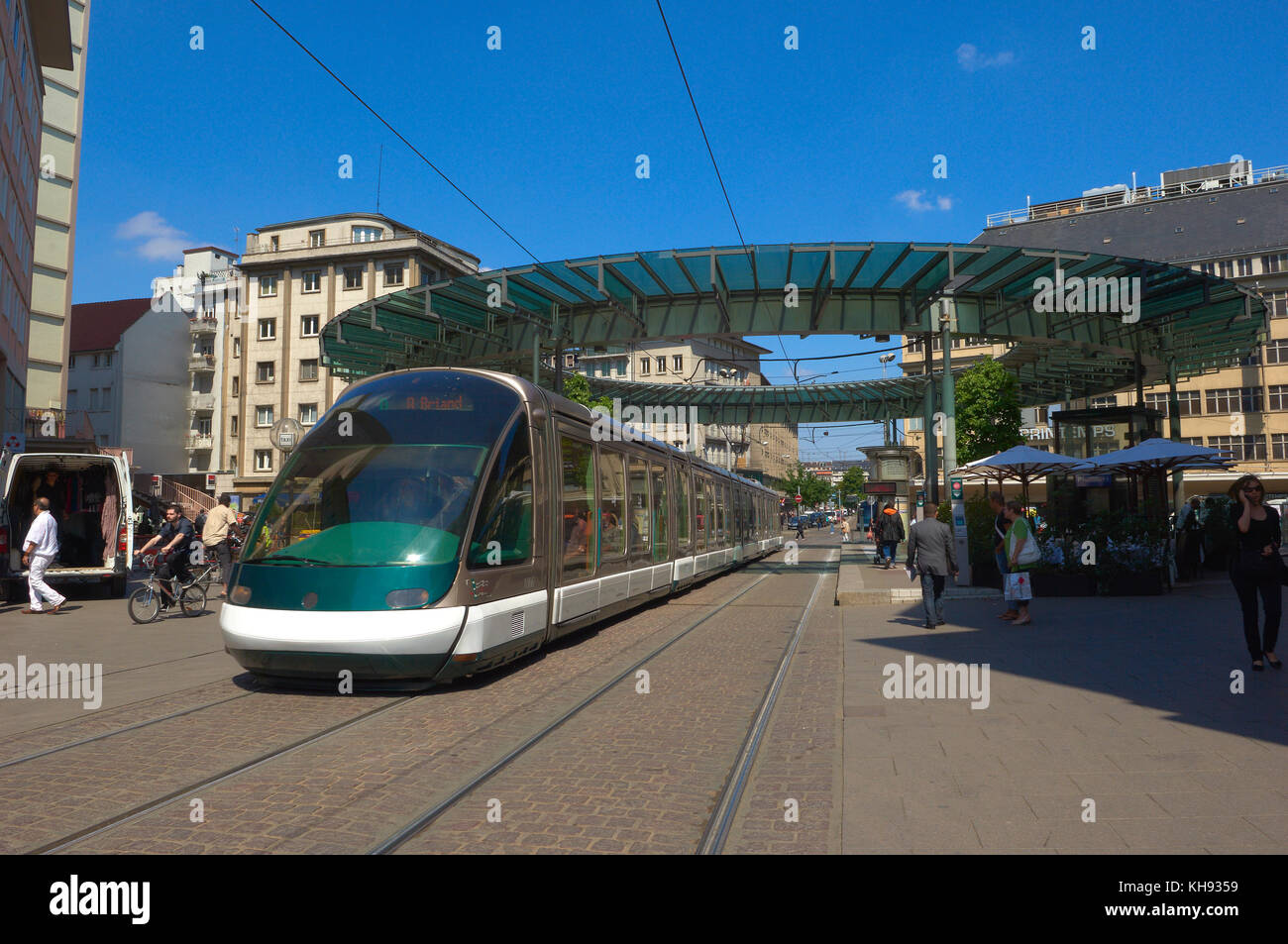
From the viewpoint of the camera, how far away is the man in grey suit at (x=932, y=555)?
12125 mm

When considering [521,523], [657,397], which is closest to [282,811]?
[521,523]

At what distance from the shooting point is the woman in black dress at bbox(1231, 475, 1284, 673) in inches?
319

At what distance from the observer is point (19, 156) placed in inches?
1081

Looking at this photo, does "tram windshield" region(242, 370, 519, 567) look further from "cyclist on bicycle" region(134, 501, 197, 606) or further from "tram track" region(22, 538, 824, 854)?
"cyclist on bicycle" region(134, 501, 197, 606)

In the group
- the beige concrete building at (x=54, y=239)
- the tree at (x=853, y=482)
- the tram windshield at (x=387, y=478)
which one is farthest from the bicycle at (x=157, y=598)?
the tree at (x=853, y=482)

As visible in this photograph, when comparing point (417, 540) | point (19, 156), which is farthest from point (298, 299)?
point (417, 540)

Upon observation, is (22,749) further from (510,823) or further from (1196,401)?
(1196,401)

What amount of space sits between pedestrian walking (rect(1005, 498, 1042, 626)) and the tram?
576 cm

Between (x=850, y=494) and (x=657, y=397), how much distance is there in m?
78.8

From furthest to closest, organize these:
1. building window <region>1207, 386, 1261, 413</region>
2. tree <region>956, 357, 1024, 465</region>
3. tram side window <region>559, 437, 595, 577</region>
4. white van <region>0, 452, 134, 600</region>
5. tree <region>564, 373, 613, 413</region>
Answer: building window <region>1207, 386, 1261, 413</region> → tree <region>956, 357, 1024, 465</region> → tree <region>564, 373, 613, 413</region> → white van <region>0, 452, 134, 600</region> → tram side window <region>559, 437, 595, 577</region>

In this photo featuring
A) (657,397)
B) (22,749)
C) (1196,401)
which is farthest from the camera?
(1196,401)

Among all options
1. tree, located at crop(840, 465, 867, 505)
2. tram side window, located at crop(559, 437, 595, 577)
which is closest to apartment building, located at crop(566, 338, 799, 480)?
tree, located at crop(840, 465, 867, 505)

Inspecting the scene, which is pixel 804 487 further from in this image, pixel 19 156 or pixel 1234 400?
pixel 19 156

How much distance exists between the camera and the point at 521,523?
8781 mm
